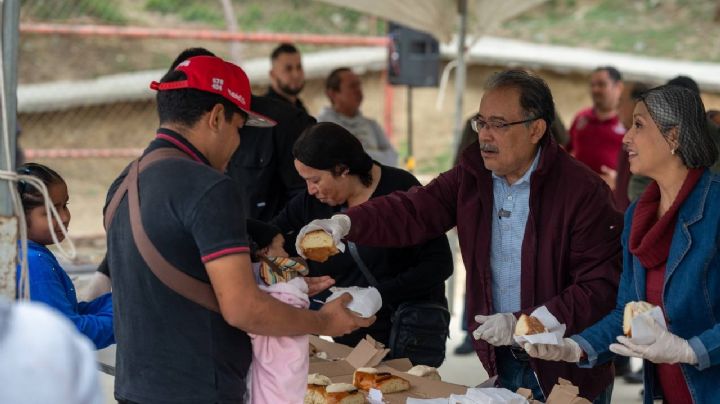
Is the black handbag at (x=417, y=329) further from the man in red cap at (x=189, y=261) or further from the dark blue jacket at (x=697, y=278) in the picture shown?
the man in red cap at (x=189, y=261)

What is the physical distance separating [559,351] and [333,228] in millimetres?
800

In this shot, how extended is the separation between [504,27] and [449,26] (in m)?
11.1

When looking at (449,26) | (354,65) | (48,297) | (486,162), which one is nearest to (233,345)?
(48,297)

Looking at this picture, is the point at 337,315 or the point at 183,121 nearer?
the point at 183,121

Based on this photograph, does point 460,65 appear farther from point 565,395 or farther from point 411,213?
point 565,395

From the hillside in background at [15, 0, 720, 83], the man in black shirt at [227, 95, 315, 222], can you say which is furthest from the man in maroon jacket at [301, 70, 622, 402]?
the hillside in background at [15, 0, 720, 83]

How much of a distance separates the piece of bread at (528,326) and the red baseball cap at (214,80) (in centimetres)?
99

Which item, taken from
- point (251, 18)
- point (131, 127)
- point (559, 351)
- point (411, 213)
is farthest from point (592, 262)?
point (251, 18)

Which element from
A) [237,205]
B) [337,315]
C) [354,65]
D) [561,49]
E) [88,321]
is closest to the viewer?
[237,205]

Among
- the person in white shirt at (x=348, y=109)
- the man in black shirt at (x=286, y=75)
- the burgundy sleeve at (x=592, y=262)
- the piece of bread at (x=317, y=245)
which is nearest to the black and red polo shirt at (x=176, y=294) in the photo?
the piece of bread at (x=317, y=245)

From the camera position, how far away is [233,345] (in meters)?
2.33

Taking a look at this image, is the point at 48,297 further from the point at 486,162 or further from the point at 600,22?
the point at 600,22

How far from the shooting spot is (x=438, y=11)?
6758 millimetres

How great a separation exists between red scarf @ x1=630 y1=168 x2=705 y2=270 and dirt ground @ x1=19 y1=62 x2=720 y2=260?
25.8 ft
